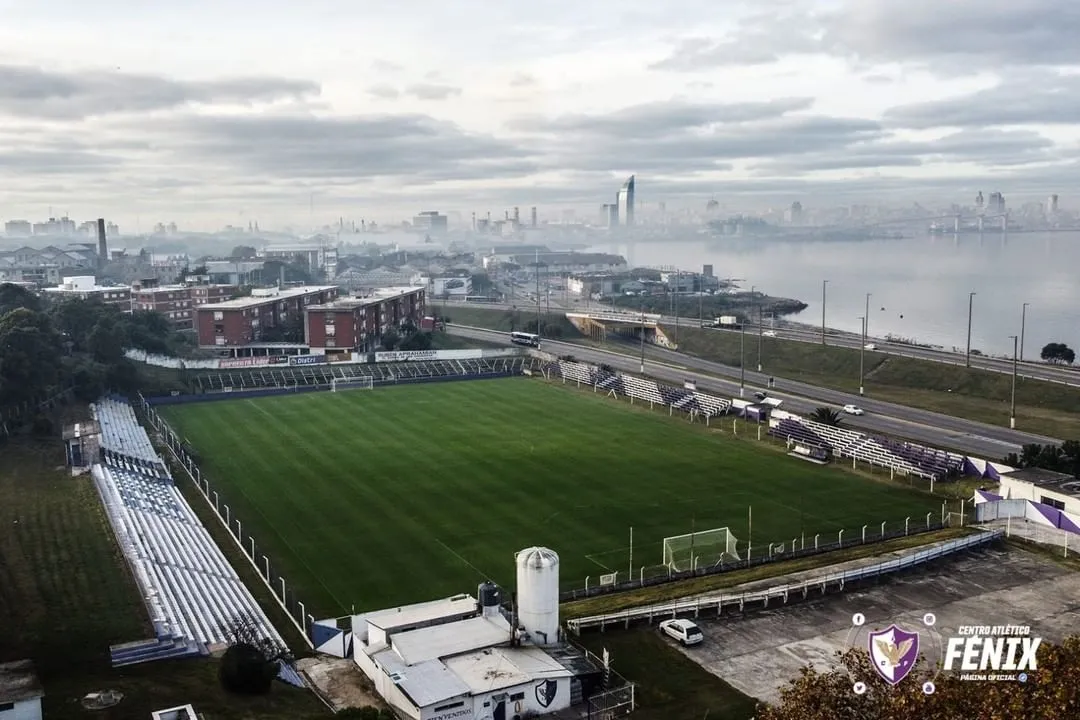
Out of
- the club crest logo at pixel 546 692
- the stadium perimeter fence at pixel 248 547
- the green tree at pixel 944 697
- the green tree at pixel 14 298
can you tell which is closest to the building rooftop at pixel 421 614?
the stadium perimeter fence at pixel 248 547

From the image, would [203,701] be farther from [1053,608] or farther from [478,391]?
[478,391]

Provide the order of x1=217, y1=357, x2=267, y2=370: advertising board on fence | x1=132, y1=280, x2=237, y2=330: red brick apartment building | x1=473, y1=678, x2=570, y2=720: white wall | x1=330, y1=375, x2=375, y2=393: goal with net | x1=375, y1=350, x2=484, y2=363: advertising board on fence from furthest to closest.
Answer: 1. x1=132, y1=280, x2=237, y2=330: red brick apartment building
2. x1=375, y1=350, x2=484, y2=363: advertising board on fence
3. x1=217, y1=357, x2=267, y2=370: advertising board on fence
4. x1=330, y1=375, x2=375, y2=393: goal with net
5. x1=473, y1=678, x2=570, y2=720: white wall

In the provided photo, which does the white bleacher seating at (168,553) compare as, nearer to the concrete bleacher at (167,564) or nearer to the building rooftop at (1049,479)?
the concrete bleacher at (167,564)

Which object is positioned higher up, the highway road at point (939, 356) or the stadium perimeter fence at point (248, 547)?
the highway road at point (939, 356)

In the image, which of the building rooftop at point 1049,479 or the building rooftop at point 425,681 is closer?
the building rooftop at point 425,681

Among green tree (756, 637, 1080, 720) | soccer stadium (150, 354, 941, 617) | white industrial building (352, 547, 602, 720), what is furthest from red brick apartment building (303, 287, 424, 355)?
green tree (756, 637, 1080, 720)

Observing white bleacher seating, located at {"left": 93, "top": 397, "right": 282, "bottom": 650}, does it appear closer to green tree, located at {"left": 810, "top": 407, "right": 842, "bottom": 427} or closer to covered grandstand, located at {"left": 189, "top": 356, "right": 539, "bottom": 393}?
covered grandstand, located at {"left": 189, "top": 356, "right": 539, "bottom": 393}

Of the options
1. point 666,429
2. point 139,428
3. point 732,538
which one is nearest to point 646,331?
point 666,429
